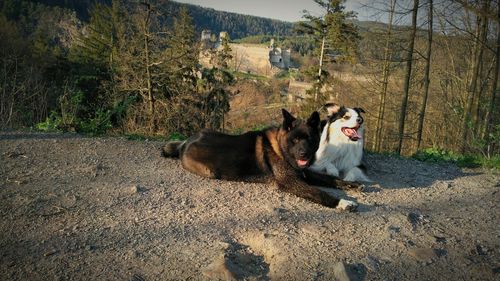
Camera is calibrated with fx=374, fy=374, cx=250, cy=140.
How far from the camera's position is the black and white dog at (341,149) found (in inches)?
246

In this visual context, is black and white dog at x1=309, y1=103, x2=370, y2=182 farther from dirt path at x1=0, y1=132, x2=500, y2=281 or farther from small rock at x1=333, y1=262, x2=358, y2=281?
small rock at x1=333, y1=262, x2=358, y2=281

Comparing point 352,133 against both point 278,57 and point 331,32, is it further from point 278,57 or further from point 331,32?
point 278,57

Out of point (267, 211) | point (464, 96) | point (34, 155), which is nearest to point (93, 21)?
point (464, 96)

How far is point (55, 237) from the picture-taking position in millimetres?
3896

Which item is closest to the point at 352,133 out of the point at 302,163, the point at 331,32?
the point at 302,163

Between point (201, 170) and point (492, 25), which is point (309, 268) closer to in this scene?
point (201, 170)

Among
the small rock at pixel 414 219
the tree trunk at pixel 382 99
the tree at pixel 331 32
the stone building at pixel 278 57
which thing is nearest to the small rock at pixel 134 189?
the small rock at pixel 414 219

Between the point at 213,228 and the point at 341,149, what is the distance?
294 cm

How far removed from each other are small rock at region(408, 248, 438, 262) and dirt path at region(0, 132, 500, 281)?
0.01 meters

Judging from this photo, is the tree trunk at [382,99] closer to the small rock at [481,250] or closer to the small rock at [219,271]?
the small rock at [481,250]

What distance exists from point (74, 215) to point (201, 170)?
209cm

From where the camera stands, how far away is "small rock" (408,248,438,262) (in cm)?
403

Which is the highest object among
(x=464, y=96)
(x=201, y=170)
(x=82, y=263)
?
(x=464, y=96)

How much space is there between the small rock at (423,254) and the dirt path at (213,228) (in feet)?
0.05
